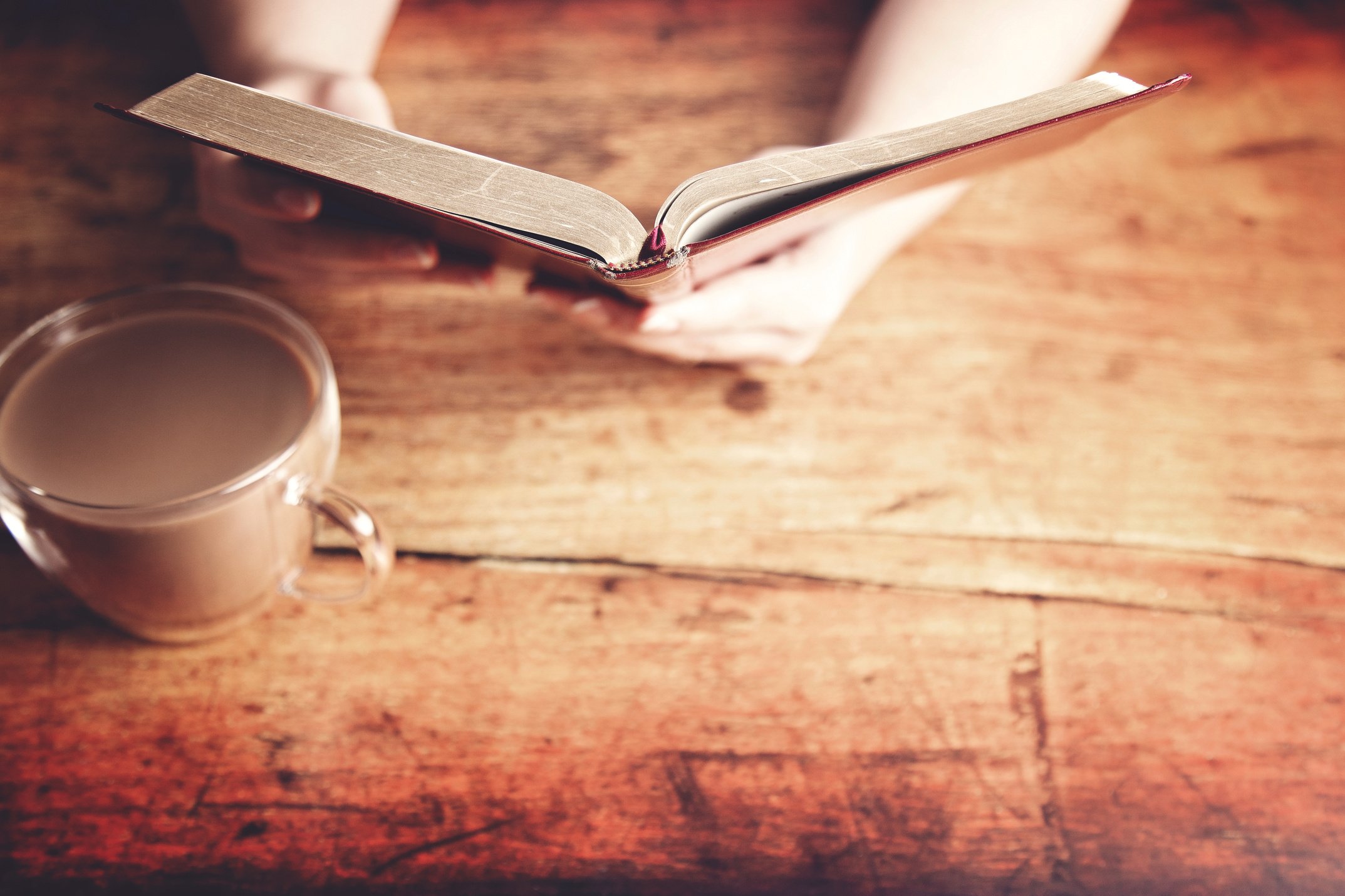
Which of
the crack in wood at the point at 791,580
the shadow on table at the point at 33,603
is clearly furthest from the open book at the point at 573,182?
the shadow on table at the point at 33,603

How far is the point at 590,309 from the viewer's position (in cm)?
60

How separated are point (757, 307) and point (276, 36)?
1.60ft

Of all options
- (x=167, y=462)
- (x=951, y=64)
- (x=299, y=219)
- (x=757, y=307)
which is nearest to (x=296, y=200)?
(x=299, y=219)

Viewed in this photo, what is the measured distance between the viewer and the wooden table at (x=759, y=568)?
53 cm

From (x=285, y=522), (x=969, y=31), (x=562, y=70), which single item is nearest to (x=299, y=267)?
(x=285, y=522)

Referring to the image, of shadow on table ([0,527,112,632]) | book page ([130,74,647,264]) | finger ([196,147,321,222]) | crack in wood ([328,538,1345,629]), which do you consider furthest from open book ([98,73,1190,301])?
shadow on table ([0,527,112,632])

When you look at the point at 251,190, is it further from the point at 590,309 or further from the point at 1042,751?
the point at 1042,751

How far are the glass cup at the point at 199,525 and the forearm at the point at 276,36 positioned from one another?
265 mm

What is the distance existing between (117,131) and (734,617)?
2.46 feet

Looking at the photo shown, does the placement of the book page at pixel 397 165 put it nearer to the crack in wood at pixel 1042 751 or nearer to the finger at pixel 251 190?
the finger at pixel 251 190

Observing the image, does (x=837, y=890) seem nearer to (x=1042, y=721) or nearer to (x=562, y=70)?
(x=1042, y=721)

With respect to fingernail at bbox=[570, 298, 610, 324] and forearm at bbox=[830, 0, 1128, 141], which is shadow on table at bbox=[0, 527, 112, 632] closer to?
fingernail at bbox=[570, 298, 610, 324]

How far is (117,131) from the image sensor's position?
0.81 meters

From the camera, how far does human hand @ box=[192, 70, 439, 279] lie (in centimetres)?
58
